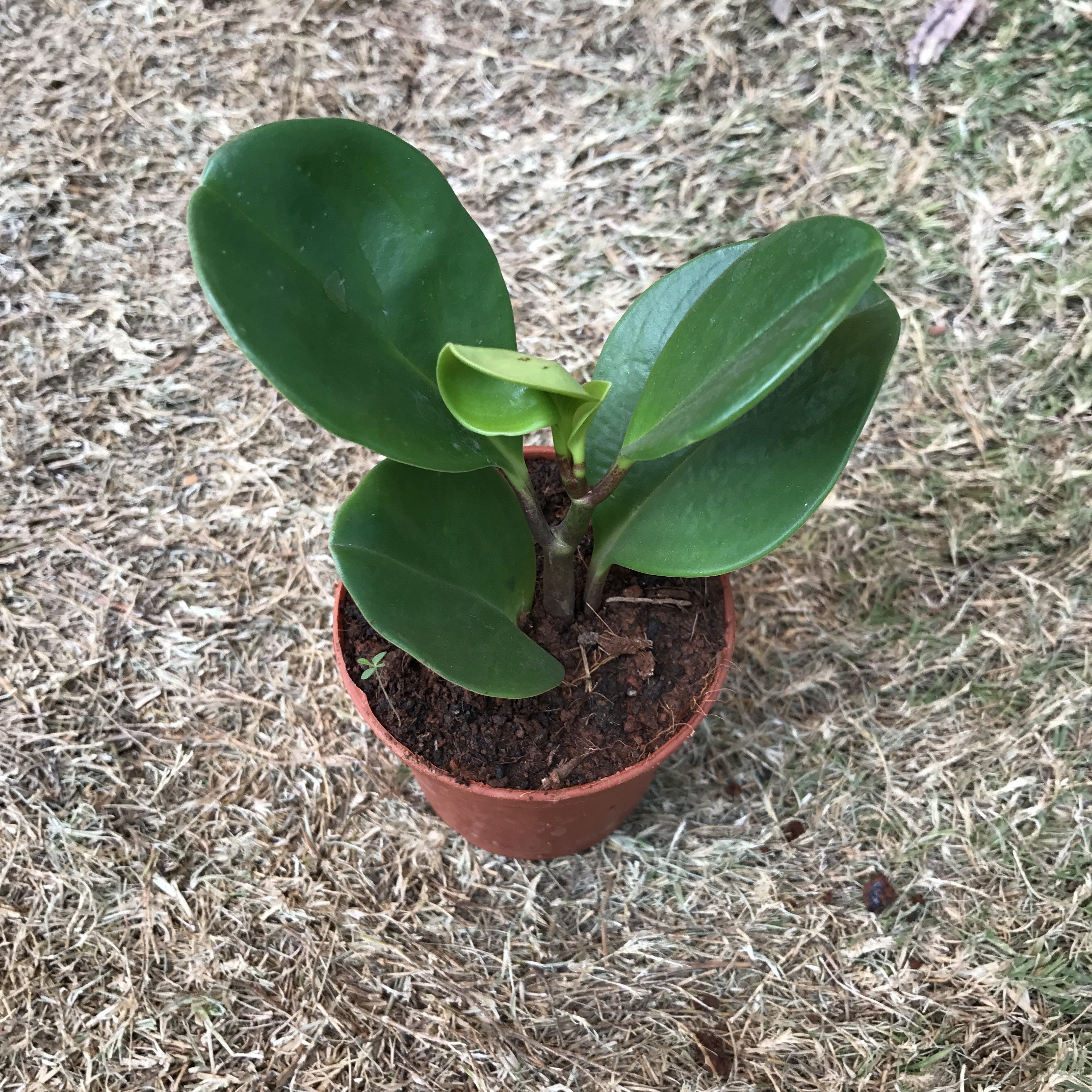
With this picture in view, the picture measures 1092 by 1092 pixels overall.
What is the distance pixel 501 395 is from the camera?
693 millimetres

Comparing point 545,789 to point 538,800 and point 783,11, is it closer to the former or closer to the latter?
point 538,800

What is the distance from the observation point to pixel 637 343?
939 millimetres

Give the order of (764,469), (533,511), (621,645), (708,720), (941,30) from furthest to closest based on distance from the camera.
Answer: (941,30) < (708,720) < (621,645) < (533,511) < (764,469)

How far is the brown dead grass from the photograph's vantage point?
1177 mm

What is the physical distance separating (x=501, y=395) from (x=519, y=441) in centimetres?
18

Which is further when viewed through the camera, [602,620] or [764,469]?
[602,620]

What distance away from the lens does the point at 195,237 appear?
62 centimetres

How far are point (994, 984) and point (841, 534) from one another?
2.18 ft

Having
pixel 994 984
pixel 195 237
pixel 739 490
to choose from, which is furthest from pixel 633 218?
pixel 994 984

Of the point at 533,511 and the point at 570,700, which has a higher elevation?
the point at 533,511

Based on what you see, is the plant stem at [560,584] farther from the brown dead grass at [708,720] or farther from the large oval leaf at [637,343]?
the brown dead grass at [708,720]

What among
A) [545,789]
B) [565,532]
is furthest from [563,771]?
[565,532]

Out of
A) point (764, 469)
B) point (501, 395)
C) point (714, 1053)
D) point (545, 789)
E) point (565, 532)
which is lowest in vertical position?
point (714, 1053)

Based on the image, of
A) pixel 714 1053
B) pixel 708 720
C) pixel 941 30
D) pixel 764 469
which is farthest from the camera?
pixel 941 30
